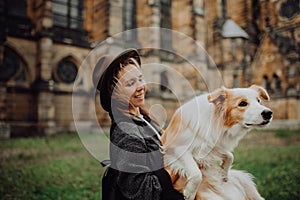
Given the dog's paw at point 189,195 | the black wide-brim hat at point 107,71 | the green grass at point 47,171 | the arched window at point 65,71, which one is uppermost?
the arched window at point 65,71

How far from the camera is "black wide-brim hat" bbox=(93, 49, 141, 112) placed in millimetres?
1394

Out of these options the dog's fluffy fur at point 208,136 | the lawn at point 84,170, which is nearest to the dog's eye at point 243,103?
the dog's fluffy fur at point 208,136

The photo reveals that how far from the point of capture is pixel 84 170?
4641 millimetres

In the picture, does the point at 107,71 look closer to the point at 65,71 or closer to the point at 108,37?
the point at 108,37

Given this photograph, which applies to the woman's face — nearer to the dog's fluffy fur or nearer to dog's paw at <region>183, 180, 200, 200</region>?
the dog's fluffy fur

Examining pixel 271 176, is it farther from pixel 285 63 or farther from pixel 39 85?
pixel 39 85

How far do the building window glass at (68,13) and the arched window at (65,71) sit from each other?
1.32 m

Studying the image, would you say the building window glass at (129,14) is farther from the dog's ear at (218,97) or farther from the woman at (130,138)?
the dog's ear at (218,97)

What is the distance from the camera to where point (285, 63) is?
14.3 ft

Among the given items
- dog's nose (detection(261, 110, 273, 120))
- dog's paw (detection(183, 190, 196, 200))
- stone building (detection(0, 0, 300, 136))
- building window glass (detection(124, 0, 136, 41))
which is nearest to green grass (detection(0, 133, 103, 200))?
stone building (detection(0, 0, 300, 136))

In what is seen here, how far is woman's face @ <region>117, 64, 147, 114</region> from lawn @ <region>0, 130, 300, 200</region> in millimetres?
1666

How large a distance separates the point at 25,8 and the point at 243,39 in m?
7.59

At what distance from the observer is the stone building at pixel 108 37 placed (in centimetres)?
419

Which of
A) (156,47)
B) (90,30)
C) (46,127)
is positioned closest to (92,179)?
(156,47)
